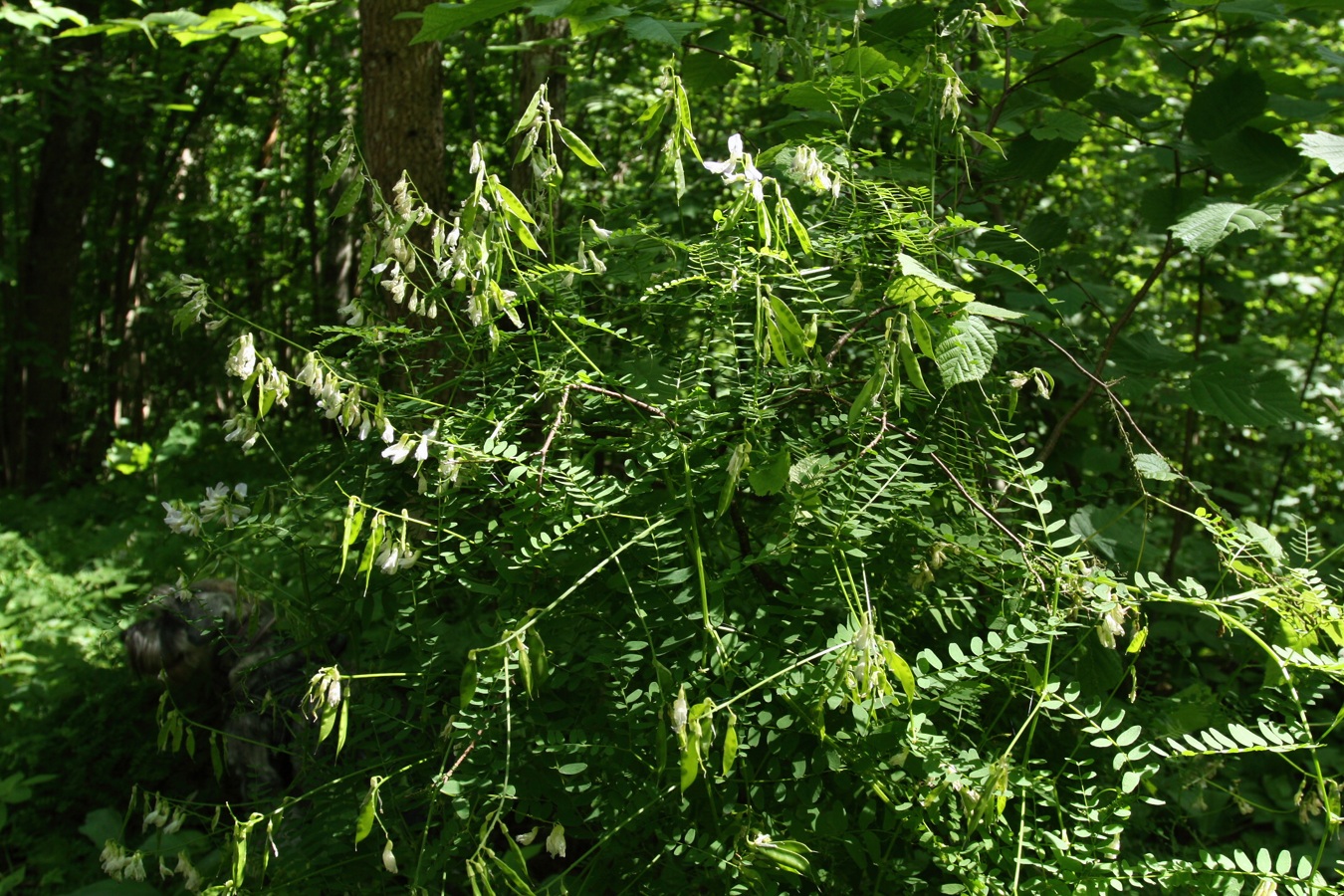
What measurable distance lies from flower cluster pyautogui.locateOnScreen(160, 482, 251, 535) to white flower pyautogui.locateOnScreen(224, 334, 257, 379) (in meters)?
0.21

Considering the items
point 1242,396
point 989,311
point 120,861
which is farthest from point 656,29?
point 120,861

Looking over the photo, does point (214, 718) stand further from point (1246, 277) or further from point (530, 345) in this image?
point (1246, 277)

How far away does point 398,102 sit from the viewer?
3012mm

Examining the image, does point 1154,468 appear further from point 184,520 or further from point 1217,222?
point 184,520

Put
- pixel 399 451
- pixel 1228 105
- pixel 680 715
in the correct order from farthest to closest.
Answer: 1. pixel 1228 105
2. pixel 399 451
3. pixel 680 715

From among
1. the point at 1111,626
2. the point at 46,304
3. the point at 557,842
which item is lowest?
the point at 46,304

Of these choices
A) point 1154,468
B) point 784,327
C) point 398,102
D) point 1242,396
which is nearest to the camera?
point 784,327

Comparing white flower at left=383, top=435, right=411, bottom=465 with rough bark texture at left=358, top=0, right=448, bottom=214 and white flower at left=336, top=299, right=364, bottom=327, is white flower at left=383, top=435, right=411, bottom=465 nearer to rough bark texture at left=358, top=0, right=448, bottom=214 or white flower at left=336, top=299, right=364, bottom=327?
white flower at left=336, top=299, right=364, bottom=327

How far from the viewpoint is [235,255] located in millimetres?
10812

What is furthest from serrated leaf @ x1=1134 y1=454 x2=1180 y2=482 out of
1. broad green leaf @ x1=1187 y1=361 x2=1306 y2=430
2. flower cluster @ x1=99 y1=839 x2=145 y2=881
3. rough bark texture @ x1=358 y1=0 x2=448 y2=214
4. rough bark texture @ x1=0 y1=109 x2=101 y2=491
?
rough bark texture @ x1=0 y1=109 x2=101 y2=491

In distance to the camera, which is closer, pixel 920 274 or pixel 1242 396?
pixel 920 274

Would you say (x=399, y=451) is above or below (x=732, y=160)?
below

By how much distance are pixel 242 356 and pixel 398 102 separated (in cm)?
185

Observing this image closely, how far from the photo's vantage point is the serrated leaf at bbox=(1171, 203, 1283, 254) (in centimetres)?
184
